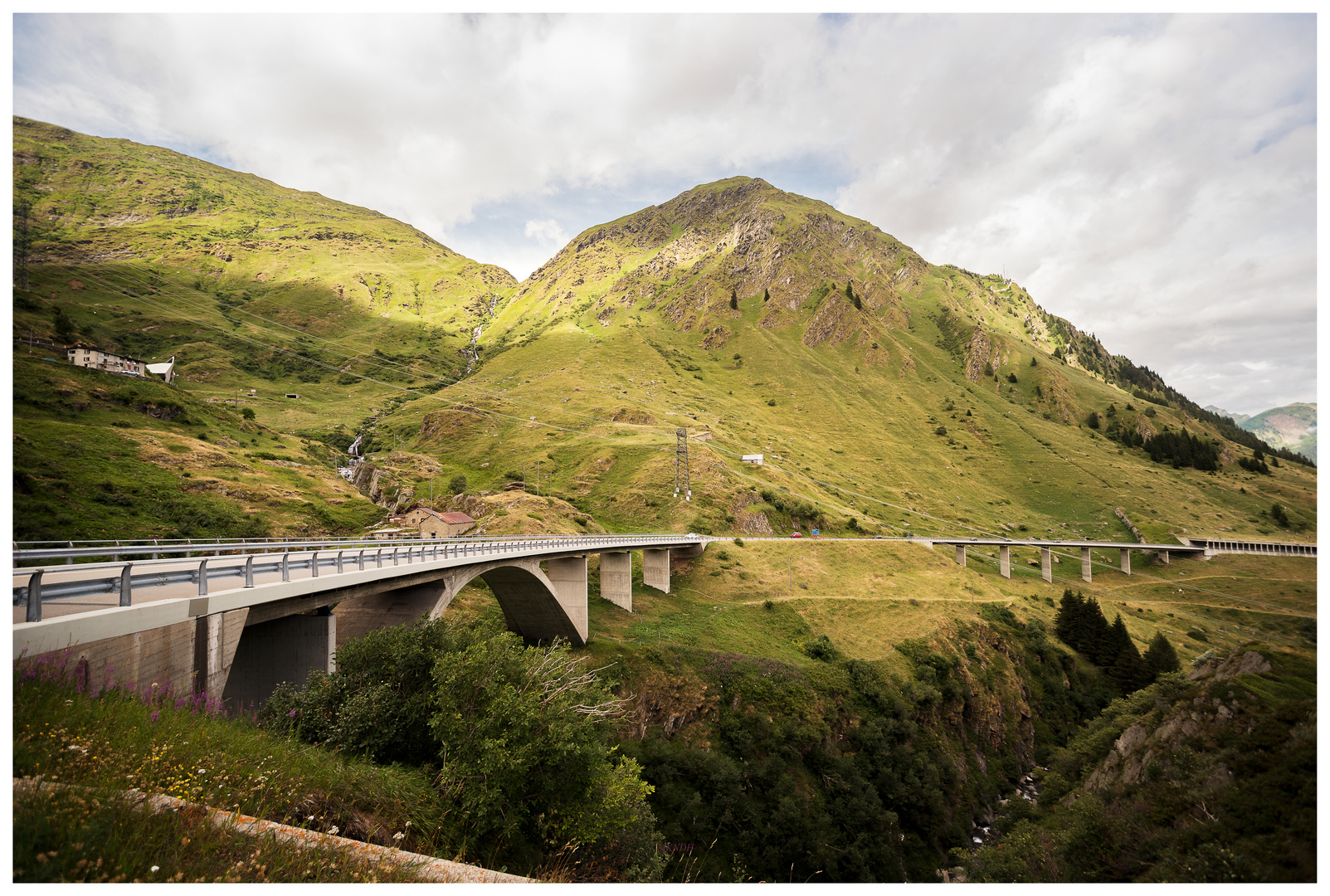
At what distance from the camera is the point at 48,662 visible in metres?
8.05

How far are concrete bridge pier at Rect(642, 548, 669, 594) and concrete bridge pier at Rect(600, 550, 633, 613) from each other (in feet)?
18.0

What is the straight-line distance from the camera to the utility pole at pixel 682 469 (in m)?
79.4

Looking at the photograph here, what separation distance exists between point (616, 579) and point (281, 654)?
112 feet

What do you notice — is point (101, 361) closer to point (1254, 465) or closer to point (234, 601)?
point (234, 601)

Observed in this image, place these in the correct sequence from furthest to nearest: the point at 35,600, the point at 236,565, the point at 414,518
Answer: the point at 414,518 < the point at 236,565 < the point at 35,600

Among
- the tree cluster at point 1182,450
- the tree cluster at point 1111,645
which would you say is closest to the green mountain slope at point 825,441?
the tree cluster at point 1182,450

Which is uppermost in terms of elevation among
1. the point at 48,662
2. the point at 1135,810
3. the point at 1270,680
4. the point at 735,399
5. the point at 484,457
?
the point at 735,399

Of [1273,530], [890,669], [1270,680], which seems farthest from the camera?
[1273,530]

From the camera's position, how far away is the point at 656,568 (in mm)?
55938

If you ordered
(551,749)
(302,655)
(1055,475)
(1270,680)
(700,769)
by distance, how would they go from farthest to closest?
1. (1055,475)
2. (700,769)
3. (1270,680)
4. (302,655)
5. (551,749)

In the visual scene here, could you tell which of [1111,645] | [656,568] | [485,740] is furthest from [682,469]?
[485,740]

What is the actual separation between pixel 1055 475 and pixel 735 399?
292 feet

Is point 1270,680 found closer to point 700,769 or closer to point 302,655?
point 700,769

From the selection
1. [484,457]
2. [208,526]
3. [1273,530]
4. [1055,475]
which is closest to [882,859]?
[208,526]
